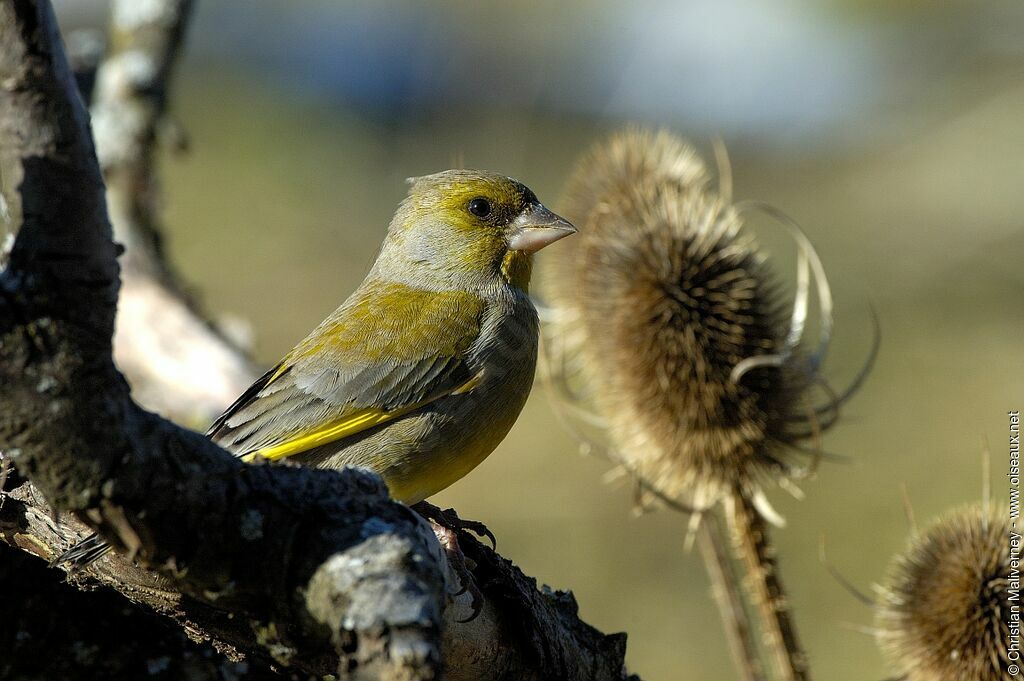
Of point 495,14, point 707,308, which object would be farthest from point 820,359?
point 495,14

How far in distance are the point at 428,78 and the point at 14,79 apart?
14.5 meters

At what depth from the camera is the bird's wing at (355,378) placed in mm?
3062

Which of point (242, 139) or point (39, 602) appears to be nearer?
point (39, 602)

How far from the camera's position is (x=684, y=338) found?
3955 millimetres

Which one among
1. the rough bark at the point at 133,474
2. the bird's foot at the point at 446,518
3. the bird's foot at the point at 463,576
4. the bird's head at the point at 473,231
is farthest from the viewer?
the bird's head at the point at 473,231

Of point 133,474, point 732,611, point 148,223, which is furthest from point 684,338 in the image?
point 148,223

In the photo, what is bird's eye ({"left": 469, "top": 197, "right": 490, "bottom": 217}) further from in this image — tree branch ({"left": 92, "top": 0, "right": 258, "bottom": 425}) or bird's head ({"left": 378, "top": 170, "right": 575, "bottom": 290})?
tree branch ({"left": 92, "top": 0, "right": 258, "bottom": 425})

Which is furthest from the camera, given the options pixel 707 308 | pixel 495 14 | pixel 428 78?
pixel 495 14

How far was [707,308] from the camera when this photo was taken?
3.99 meters

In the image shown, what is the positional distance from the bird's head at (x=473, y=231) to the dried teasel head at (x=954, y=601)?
1.64 metres

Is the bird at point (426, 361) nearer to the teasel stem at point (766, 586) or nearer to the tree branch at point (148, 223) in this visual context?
the teasel stem at point (766, 586)

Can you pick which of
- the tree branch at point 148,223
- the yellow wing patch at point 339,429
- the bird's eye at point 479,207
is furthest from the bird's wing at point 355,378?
the tree branch at point 148,223

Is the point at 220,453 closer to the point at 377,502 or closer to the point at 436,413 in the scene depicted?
the point at 377,502

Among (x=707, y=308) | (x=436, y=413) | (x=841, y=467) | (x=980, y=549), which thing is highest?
(x=841, y=467)
